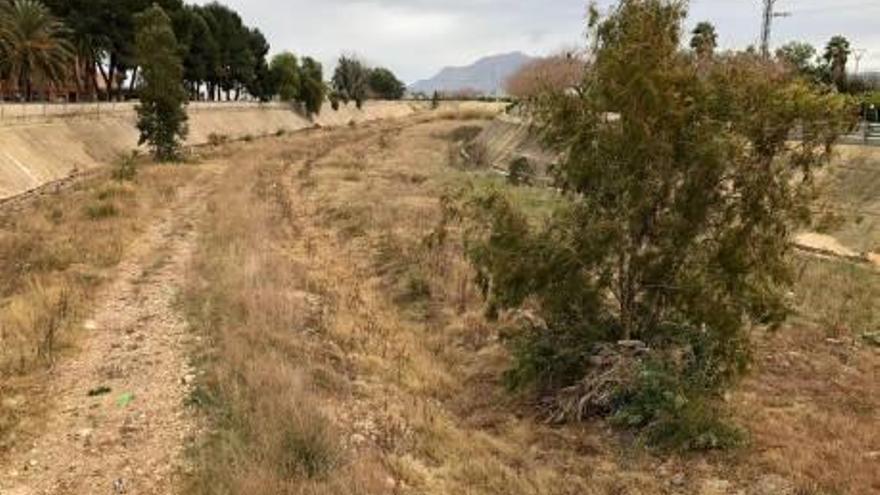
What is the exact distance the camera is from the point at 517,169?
4269cm

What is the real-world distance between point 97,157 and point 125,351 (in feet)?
126

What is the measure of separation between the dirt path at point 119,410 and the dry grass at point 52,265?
0.34 metres

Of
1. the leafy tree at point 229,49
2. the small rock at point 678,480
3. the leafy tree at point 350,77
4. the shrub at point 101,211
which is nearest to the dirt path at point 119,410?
the small rock at point 678,480

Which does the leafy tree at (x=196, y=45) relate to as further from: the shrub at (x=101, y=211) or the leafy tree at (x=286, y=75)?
the shrub at (x=101, y=211)

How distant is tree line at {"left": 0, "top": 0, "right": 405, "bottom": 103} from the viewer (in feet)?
187

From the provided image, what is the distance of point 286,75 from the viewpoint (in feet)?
350

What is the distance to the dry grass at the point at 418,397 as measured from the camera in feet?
30.9

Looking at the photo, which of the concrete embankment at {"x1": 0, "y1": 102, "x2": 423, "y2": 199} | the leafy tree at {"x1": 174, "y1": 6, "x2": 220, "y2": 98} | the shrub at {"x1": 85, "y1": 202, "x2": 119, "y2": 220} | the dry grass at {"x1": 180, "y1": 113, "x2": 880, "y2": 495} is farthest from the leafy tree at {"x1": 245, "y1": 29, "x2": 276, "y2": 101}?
the dry grass at {"x1": 180, "y1": 113, "x2": 880, "y2": 495}

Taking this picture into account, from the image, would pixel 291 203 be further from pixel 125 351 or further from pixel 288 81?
pixel 288 81

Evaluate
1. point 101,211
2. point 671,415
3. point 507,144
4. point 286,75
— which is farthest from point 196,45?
point 671,415

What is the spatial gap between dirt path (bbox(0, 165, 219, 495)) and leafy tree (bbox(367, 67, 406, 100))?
170 m

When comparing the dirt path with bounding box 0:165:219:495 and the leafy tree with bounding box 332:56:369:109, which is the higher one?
the leafy tree with bounding box 332:56:369:109

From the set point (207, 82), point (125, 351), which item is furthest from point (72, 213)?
point (207, 82)

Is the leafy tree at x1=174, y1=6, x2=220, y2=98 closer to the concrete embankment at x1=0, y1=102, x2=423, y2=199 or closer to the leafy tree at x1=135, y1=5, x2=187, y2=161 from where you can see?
the concrete embankment at x1=0, y1=102, x2=423, y2=199
